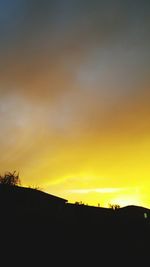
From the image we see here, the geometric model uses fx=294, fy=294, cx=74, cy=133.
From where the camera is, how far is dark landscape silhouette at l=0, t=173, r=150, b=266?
60.6 ft

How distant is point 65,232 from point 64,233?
0.10m

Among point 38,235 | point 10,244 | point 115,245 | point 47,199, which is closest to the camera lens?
point 10,244

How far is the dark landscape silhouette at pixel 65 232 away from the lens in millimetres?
18484

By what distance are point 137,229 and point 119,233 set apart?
219 cm

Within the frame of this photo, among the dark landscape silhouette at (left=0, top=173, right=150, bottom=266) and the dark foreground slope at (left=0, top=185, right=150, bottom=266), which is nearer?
the dark foreground slope at (left=0, top=185, right=150, bottom=266)

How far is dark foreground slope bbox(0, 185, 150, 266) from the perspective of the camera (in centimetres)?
1832

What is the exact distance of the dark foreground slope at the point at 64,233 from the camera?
1832 centimetres

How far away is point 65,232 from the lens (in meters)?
20.4

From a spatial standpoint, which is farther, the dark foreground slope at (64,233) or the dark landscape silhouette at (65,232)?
the dark landscape silhouette at (65,232)

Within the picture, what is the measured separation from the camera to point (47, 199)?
24016mm

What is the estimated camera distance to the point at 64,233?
66.7ft

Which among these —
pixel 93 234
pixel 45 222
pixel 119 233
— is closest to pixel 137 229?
pixel 119 233

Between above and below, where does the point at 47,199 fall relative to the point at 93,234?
above

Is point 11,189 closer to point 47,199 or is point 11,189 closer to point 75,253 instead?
point 47,199
